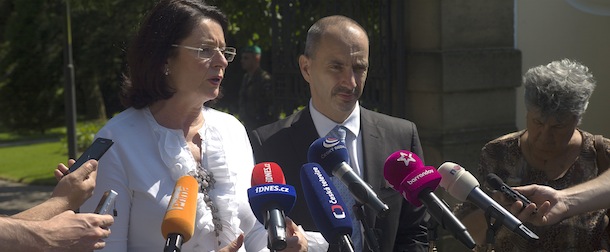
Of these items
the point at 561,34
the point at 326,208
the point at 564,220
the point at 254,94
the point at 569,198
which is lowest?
the point at 254,94

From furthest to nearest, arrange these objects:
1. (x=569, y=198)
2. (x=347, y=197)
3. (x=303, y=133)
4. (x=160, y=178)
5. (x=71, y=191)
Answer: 1. (x=303, y=133)
2. (x=347, y=197)
3. (x=569, y=198)
4. (x=160, y=178)
5. (x=71, y=191)

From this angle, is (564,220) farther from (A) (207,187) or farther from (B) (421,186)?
(A) (207,187)

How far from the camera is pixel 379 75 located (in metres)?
7.63

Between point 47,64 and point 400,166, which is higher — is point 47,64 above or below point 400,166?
below

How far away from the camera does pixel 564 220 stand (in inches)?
164

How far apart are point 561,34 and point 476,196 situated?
16.1ft

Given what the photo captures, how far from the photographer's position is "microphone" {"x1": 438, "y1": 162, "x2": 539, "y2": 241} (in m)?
2.87

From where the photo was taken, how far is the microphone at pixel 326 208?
2.85 meters

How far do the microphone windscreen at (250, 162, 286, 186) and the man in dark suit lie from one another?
0.99 metres

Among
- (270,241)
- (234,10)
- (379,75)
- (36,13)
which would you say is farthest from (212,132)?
(36,13)

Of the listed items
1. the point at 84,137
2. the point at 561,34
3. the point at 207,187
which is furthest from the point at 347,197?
the point at 84,137

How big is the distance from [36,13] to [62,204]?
60.7ft

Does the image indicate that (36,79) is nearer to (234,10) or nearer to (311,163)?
(234,10)

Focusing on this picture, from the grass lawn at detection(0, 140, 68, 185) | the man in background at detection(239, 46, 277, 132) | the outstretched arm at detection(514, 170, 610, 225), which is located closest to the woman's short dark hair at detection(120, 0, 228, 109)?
the outstretched arm at detection(514, 170, 610, 225)
